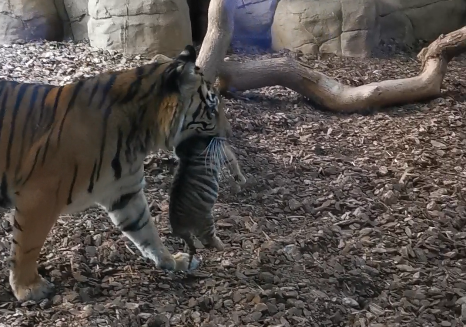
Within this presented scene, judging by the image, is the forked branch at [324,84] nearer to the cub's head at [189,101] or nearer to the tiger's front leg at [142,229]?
the cub's head at [189,101]

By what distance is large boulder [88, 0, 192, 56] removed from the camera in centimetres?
638

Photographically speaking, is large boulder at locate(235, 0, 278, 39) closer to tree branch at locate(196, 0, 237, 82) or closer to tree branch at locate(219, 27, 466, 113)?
tree branch at locate(219, 27, 466, 113)

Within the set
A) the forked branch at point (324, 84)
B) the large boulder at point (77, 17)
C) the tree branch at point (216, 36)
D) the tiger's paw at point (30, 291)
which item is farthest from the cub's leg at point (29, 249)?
the large boulder at point (77, 17)

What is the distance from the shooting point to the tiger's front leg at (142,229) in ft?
9.99

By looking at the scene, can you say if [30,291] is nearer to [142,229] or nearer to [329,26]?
[142,229]

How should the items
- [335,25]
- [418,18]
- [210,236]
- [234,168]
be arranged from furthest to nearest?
[418,18] → [335,25] → [234,168] → [210,236]

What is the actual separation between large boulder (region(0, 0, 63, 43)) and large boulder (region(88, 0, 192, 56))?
1034mm

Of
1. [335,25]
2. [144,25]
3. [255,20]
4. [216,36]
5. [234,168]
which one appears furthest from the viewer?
[255,20]

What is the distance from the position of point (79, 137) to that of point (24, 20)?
503 centimetres

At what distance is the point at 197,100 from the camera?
289 cm

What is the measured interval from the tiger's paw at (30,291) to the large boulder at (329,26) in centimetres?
525

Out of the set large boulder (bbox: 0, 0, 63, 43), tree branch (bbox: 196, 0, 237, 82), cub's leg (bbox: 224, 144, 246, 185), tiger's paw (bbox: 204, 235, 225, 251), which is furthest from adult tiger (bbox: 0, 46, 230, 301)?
large boulder (bbox: 0, 0, 63, 43)

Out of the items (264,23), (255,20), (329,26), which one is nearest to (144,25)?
(255,20)

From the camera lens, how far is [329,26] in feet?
23.7
